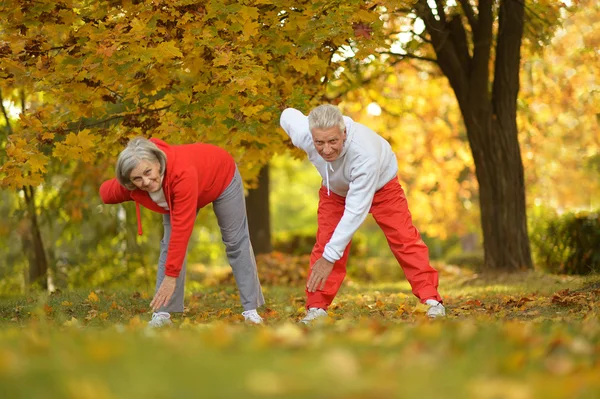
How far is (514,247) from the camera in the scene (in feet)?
34.2

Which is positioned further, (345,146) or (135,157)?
(345,146)

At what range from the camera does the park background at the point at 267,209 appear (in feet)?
8.36

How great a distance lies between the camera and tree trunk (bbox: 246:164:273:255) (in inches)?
527

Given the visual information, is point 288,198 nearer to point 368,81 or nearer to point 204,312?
point 368,81

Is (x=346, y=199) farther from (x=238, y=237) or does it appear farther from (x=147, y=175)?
(x=147, y=175)

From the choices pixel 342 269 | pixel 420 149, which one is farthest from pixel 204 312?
pixel 420 149

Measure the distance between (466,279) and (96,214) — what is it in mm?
6522

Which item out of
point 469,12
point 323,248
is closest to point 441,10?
point 469,12

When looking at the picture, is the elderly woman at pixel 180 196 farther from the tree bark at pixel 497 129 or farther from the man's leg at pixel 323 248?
the tree bark at pixel 497 129

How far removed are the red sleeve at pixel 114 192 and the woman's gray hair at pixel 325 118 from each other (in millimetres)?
1356

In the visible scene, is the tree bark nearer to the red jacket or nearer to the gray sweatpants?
the gray sweatpants

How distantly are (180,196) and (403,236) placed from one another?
5.68ft

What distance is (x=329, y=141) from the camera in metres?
5.15

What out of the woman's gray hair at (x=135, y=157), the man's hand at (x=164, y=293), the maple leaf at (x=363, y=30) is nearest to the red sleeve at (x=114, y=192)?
the woman's gray hair at (x=135, y=157)
